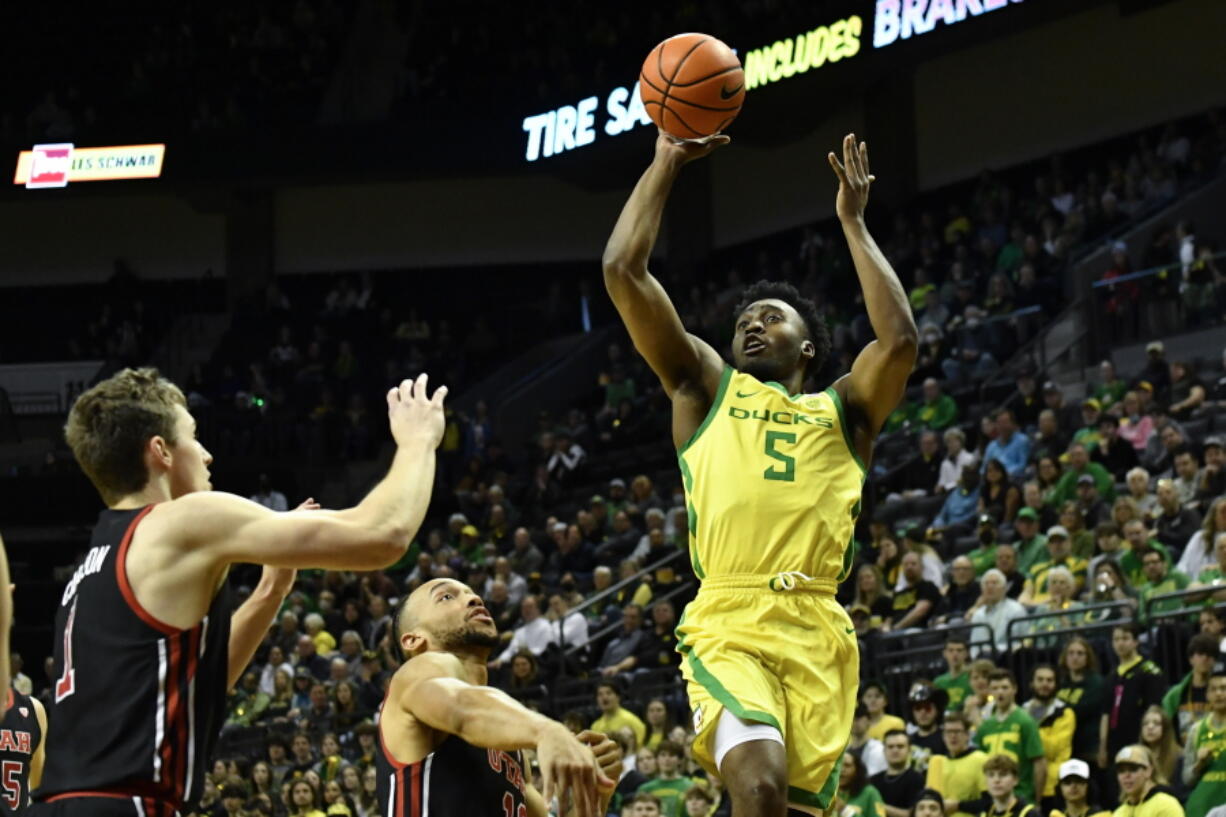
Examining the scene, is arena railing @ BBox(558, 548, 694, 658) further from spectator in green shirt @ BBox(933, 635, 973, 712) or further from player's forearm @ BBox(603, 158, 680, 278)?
player's forearm @ BBox(603, 158, 680, 278)

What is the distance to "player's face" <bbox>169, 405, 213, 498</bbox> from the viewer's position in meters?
4.50

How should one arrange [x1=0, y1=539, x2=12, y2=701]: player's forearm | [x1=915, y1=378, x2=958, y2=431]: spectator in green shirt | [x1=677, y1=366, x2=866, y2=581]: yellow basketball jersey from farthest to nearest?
[x1=915, y1=378, x2=958, y2=431]: spectator in green shirt < [x1=677, y1=366, x2=866, y2=581]: yellow basketball jersey < [x1=0, y1=539, x2=12, y2=701]: player's forearm

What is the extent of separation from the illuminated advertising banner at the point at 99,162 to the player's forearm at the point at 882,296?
2388 centimetres

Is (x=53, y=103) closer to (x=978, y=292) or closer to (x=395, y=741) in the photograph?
(x=978, y=292)

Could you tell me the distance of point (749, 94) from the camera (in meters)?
24.8

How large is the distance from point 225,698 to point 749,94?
21.1 meters

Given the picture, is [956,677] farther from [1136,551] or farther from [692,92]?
[692,92]

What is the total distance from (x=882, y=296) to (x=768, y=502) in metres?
0.82

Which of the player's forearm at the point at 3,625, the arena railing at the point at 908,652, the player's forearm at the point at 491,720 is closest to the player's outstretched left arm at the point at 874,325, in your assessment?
the player's forearm at the point at 491,720

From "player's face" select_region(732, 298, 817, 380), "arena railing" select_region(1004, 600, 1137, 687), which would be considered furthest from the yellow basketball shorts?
"arena railing" select_region(1004, 600, 1137, 687)

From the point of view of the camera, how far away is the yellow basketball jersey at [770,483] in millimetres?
5812

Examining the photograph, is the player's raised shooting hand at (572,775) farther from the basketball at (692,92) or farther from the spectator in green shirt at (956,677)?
the spectator in green shirt at (956,677)

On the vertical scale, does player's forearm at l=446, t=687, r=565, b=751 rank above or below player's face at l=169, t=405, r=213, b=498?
below

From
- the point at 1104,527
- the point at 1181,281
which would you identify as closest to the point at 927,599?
the point at 1104,527
